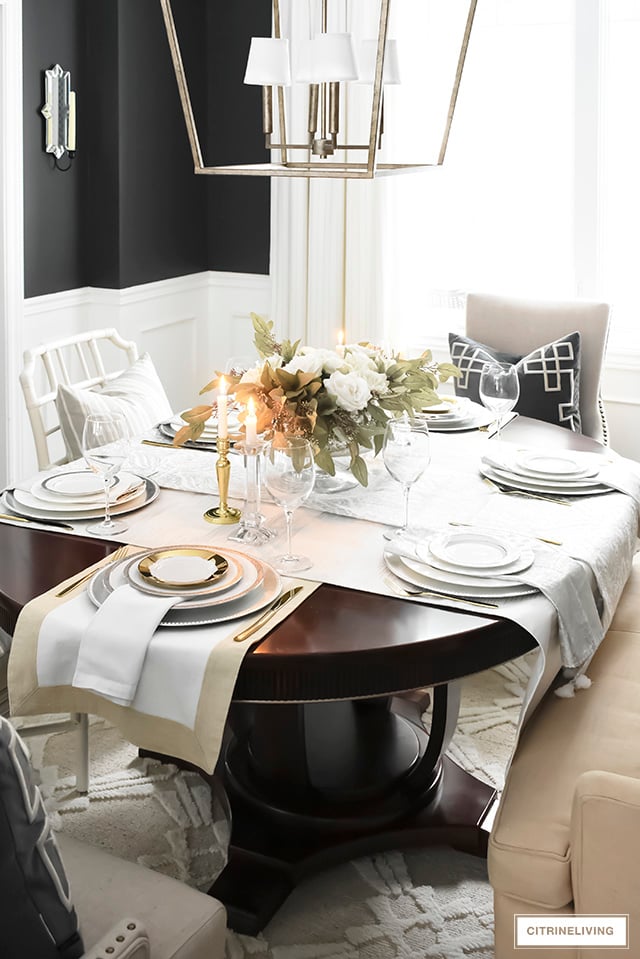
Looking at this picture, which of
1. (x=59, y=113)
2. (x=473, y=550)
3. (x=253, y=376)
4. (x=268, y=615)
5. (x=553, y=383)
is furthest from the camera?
(x=59, y=113)

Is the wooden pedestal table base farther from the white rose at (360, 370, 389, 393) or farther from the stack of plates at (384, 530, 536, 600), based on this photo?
the white rose at (360, 370, 389, 393)

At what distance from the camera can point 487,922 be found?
2111 mm

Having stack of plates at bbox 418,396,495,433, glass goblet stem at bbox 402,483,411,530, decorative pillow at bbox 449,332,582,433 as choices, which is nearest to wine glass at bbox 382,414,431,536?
glass goblet stem at bbox 402,483,411,530

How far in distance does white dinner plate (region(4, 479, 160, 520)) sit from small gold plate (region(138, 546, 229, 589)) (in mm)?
302

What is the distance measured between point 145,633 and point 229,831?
0.93 m

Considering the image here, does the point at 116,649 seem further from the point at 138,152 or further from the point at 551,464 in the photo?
the point at 138,152

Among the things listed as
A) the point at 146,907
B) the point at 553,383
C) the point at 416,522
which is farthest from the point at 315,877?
the point at 553,383

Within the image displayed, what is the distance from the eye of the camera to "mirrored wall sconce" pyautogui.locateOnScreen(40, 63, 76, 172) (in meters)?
4.04

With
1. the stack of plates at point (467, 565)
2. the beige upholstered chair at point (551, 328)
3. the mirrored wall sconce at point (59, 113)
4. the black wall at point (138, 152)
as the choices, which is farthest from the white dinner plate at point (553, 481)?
the mirrored wall sconce at point (59, 113)

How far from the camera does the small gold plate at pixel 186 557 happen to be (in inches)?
69.3

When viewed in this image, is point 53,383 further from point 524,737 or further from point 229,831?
point 524,737

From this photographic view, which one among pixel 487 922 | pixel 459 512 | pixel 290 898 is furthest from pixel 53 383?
pixel 487 922

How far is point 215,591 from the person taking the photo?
1.75 metres

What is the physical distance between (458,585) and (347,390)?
1.66 ft
